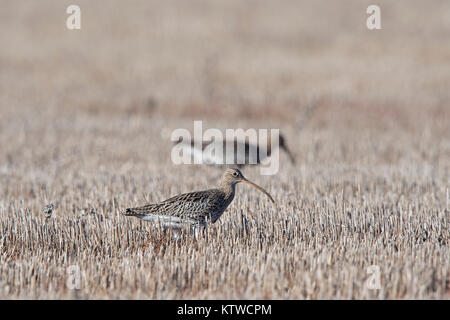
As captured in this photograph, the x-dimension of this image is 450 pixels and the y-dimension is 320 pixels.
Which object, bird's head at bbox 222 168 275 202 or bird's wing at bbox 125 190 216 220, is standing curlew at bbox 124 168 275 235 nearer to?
bird's wing at bbox 125 190 216 220

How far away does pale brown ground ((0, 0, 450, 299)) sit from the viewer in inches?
209

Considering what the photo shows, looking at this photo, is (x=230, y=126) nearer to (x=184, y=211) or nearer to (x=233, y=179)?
(x=233, y=179)

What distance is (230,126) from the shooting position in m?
16.6

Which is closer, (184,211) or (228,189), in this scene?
(184,211)

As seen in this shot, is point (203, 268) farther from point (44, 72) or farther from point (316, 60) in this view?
point (44, 72)

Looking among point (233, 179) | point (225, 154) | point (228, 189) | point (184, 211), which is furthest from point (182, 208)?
point (225, 154)

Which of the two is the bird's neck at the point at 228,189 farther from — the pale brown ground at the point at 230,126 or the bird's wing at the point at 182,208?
the bird's wing at the point at 182,208

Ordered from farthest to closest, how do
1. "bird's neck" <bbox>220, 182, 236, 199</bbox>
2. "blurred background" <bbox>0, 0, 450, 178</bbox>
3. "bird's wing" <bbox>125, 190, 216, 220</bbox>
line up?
"blurred background" <bbox>0, 0, 450, 178</bbox> < "bird's neck" <bbox>220, 182, 236, 199</bbox> < "bird's wing" <bbox>125, 190, 216, 220</bbox>

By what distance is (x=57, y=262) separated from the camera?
566cm

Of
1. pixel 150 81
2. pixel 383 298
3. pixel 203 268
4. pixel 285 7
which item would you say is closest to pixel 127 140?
pixel 150 81

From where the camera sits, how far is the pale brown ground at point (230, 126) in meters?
5.30

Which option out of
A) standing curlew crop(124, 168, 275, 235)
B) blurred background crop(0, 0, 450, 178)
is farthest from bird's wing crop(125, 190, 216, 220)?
blurred background crop(0, 0, 450, 178)

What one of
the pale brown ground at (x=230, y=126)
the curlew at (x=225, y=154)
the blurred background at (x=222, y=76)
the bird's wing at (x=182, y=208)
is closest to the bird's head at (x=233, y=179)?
the pale brown ground at (x=230, y=126)

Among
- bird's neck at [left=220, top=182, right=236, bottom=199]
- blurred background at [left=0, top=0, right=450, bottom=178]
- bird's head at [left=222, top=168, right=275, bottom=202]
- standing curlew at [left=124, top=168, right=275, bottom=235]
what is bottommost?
standing curlew at [left=124, top=168, right=275, bottom=235]
